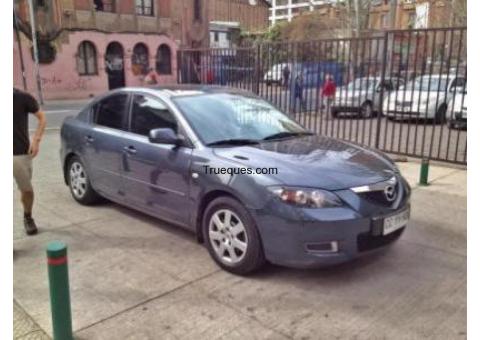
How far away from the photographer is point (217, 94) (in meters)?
4.91

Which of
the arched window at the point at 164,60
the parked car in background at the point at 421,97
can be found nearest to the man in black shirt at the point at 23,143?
the parked car in background at the point at 421,97

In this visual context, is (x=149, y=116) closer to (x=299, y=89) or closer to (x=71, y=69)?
(x=299, y=89)

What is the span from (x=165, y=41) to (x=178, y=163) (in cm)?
2623

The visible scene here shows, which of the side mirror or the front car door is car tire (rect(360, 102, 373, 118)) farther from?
the side mirror

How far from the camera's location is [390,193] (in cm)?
381

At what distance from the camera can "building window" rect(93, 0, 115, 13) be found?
2526 centimetres

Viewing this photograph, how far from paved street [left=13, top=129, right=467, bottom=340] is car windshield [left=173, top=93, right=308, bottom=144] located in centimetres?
123

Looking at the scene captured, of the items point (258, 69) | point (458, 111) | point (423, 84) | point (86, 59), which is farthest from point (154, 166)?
point (86, 59)

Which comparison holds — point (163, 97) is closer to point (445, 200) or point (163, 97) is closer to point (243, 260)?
point (243, 260)

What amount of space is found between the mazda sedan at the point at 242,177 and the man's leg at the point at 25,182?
821 mm

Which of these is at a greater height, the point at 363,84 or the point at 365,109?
the point at 363,84

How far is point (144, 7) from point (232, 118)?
2574 cm

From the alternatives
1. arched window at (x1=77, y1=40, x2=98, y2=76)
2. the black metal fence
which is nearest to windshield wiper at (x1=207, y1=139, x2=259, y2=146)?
the black metal fence

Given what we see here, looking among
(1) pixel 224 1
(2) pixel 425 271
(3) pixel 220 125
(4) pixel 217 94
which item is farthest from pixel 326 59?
(1) pixel 224 1
